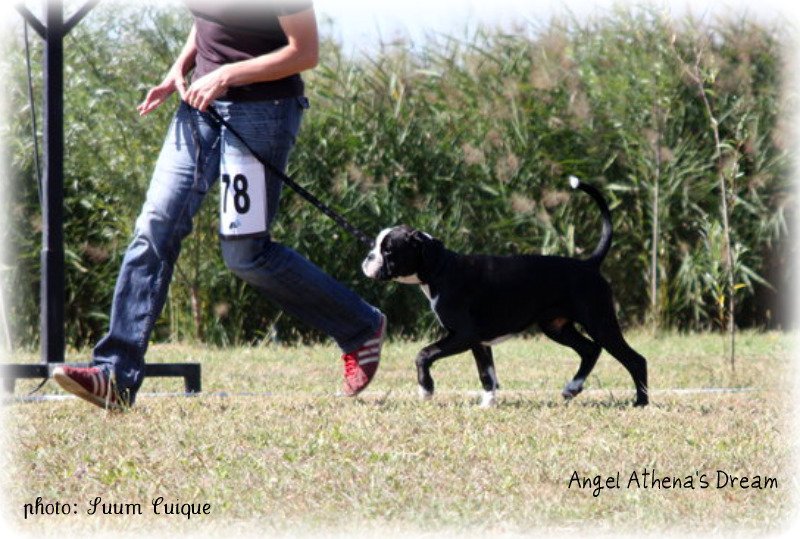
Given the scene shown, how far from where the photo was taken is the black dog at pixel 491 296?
5.71 metres

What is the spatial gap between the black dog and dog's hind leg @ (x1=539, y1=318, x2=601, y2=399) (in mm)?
188

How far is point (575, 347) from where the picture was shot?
6023mm

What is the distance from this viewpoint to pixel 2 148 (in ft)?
30.9

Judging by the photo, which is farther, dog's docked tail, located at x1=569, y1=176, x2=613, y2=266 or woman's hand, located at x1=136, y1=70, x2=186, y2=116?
dog's docked tail, located at x1=569, y1=176, x2=613, y2=266

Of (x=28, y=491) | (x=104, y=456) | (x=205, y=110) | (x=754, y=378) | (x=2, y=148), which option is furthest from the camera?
(x=2, y=148)

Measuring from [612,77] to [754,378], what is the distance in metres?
3.71

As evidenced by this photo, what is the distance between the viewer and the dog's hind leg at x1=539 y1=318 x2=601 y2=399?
5895 millimetres

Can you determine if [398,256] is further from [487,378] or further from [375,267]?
[487,378]

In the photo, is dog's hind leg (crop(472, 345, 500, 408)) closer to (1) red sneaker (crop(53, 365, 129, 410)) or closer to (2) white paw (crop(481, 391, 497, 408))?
(2) white paw (crop(481, 391, 497, 408))

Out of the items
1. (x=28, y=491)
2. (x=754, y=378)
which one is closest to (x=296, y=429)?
(x=28, y=491)

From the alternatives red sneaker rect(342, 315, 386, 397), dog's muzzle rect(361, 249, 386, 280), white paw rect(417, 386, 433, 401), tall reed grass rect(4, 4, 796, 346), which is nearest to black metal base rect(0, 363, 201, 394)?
red sneaker rect(342, 315, 386, 397)

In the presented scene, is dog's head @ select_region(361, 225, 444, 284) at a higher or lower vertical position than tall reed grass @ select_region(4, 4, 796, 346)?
lower

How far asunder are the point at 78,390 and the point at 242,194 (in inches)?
37.4

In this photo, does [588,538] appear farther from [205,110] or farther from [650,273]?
[650,273]
